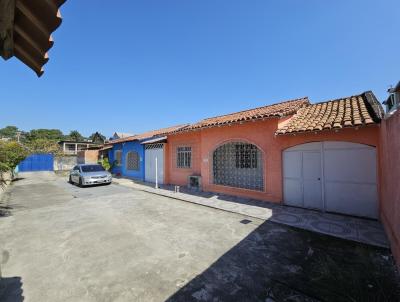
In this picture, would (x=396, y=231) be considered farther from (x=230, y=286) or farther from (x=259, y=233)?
(x=230, y=286)

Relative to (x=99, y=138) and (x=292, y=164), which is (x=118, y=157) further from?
(x=99, y=138)

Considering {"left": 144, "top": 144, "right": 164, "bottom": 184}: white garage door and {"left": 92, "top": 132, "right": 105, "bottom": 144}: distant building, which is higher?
{"left": 92, "top": 132, "right": 105, "bottom": 144}: distant building

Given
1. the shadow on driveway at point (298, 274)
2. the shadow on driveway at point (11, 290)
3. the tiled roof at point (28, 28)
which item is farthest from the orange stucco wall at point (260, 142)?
the shadow on driveway at point (11, 290)

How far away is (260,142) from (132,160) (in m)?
12.9

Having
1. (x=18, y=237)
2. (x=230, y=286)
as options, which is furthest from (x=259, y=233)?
(x=18, y=237)

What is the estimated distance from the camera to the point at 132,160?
17.8 m

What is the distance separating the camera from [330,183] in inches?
264

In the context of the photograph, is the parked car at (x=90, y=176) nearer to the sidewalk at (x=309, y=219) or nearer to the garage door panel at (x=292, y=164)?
the sidewalk at (x=309, y=219)

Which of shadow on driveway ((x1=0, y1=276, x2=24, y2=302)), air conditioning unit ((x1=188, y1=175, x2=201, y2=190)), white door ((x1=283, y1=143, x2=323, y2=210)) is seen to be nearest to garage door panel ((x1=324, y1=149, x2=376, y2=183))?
white door ((x1=283, y1=143, x2=323, y2=210))

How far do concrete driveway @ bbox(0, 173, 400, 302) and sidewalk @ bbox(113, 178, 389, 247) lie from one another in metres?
0.40

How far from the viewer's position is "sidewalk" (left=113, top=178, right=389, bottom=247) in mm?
4926

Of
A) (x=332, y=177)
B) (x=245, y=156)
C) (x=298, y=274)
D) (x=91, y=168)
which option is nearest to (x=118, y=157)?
Result: (x=91, y=168)

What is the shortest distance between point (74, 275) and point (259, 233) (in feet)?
13.7

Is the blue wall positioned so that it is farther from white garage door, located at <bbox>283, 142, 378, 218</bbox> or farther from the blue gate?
the blue gate
